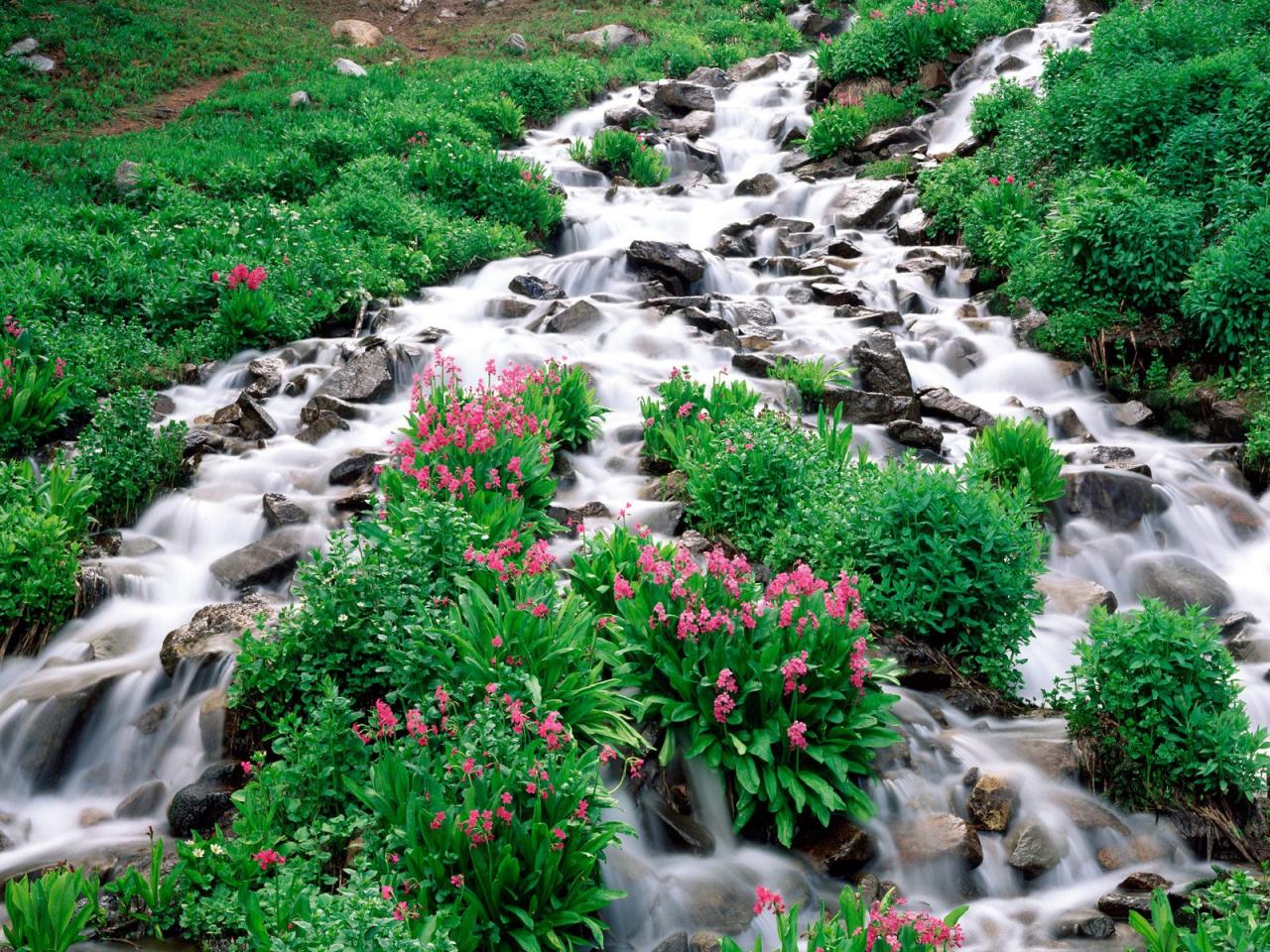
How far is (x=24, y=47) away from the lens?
2025 centimetres

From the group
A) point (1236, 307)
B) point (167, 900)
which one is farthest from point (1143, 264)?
point (167, 900)

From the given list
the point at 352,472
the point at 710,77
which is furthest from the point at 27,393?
the point at 710,77

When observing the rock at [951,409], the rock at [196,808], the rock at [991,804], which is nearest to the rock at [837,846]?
the rock at [991,804]

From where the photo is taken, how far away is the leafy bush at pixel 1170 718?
18.7 feet

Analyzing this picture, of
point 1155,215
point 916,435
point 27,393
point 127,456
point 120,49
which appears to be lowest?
point 916,435

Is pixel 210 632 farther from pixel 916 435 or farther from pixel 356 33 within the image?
pixel 356 33

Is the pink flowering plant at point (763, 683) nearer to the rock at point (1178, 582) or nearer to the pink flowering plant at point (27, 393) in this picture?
the rock at point (1178, 582)

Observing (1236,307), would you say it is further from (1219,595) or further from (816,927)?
(816,927)

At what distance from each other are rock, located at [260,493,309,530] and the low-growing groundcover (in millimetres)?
8363

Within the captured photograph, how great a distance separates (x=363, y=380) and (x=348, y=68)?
45.9ft

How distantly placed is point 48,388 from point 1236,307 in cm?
1152

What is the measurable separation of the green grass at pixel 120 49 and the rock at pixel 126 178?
4008 mm

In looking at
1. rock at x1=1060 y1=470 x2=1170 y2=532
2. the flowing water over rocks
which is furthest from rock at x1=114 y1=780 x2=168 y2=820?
rock at x1=1060 y1=470 x2=1170 y2=532

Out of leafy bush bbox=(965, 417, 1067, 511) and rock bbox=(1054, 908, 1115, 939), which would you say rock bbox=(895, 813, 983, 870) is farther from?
leafy bush bbox=(965, 417, 1067, 511)
